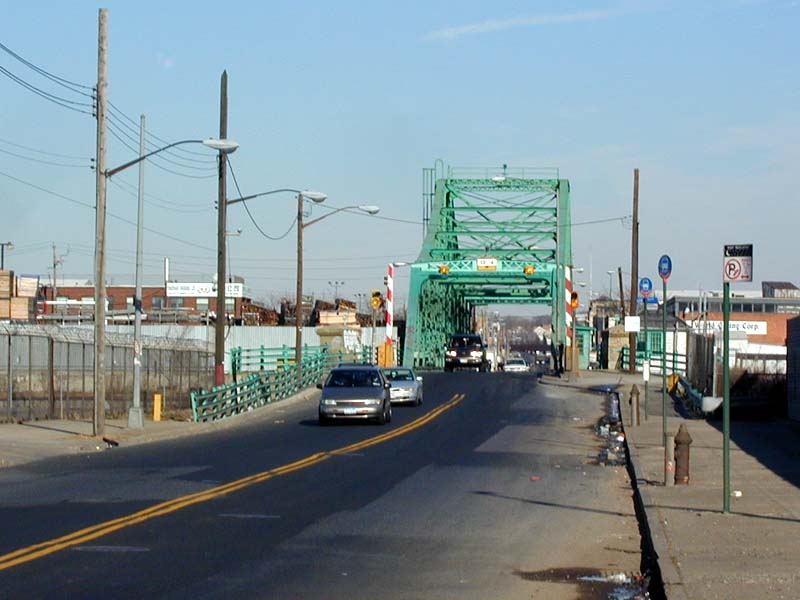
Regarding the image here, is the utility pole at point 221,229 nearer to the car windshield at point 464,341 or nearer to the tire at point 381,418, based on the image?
the tire at point 381,418

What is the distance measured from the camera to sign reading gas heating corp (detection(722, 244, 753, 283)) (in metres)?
13.5

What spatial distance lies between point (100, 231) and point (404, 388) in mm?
14889

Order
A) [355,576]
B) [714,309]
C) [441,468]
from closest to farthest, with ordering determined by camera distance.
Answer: [355,576]
[441,468]
[714,309]

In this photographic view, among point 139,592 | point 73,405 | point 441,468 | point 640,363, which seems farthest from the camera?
point 640,363

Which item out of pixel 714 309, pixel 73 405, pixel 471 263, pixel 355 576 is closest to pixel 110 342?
pixel 73 405

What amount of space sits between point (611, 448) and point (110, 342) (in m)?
18.7

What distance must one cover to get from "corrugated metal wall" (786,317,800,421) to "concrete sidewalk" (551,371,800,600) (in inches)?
126

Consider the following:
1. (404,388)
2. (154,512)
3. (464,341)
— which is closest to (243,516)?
(154,512)

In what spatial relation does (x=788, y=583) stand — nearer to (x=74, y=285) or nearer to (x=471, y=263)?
(x=471, y=263)

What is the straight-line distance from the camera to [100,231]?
27500mm

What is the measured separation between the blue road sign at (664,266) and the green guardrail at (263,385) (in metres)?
14.6

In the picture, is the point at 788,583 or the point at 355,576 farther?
the point at 355,576

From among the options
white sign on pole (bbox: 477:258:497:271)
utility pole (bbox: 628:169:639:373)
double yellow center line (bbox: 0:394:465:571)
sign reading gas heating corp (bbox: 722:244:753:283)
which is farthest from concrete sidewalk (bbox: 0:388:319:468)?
white sign on pole (bbox: 477:258:497:271)

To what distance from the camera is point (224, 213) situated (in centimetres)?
3634
